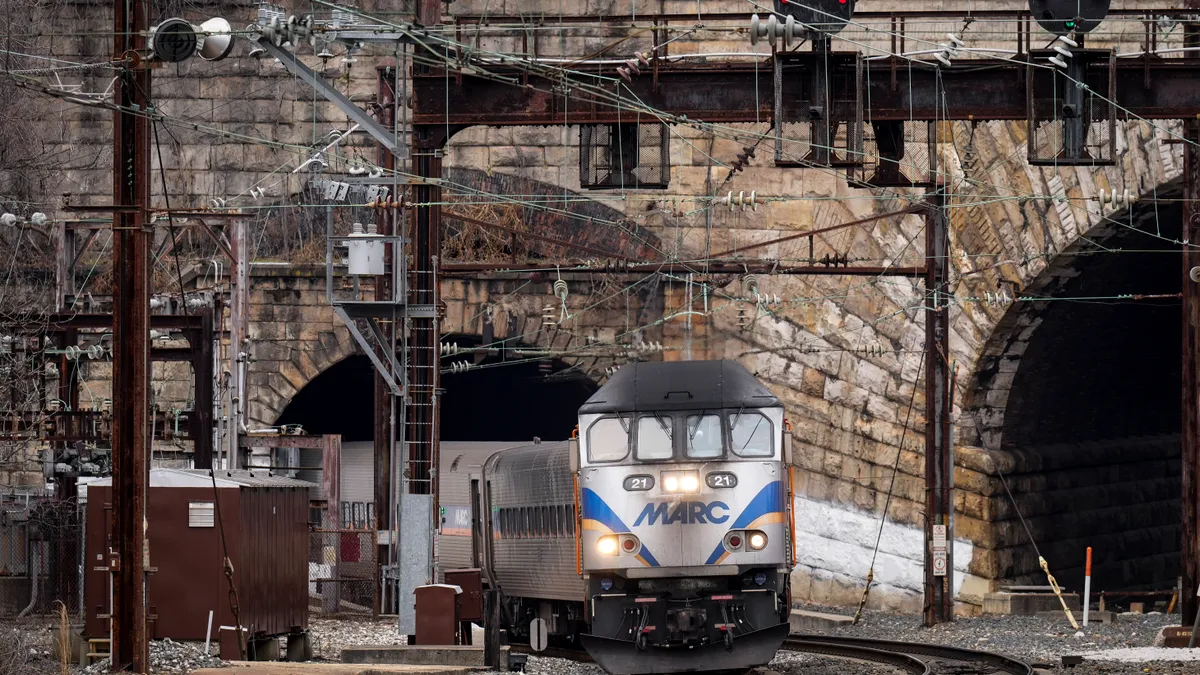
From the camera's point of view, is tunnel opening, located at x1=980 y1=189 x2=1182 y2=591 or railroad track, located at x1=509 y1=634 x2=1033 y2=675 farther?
tunnel opening, located at x1=980 y1=189 x2=1182 y2=591

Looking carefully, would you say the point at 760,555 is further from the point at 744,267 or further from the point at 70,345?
the point at 70,345

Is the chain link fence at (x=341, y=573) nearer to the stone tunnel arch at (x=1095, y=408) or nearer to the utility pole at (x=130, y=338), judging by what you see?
the stone tunnel arch at (x=1095, y=408)

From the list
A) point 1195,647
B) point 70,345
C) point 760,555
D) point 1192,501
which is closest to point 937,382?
point 1192,501

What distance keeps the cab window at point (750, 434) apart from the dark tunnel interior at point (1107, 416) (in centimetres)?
1086

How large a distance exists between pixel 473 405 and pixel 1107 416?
16.0m

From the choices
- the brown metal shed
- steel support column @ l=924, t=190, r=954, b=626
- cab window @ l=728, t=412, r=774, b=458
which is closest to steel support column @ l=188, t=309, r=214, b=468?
the brown metal shed

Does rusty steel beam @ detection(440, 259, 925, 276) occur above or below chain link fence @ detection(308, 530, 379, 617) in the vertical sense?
above

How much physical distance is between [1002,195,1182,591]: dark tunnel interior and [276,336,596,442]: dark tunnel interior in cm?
1212

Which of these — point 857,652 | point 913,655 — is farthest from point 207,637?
point 913,655

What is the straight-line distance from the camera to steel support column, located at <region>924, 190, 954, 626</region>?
27906mm

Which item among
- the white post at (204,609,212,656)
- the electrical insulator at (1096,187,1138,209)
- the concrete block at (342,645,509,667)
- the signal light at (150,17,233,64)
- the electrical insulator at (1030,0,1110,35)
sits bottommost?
the concrete block at (342,645,509,667)

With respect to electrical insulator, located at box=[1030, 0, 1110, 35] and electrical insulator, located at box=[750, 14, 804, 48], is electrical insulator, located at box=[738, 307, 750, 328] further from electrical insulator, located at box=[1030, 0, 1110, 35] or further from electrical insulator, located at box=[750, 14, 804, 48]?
electrical insulator, located at box=[750, 14, 804, 48]

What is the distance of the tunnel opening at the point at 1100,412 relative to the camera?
30.0 m

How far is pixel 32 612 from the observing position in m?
30.1
